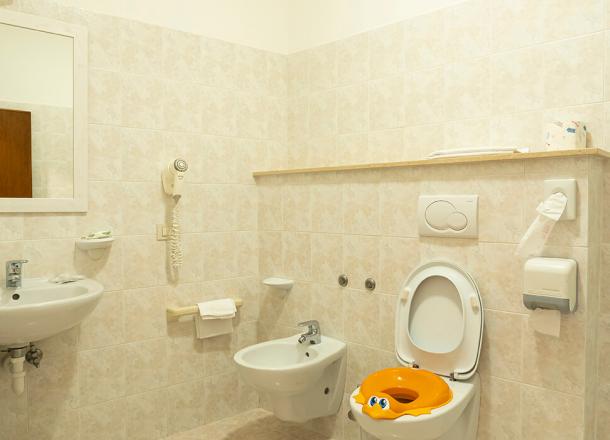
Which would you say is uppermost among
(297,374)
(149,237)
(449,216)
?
(449,216)

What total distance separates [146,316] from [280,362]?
0.70m

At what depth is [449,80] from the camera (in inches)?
88.7

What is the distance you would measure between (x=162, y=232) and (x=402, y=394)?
4.58 feet

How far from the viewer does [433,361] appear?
1.93 metres

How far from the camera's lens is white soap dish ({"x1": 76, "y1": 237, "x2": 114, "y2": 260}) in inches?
86.1

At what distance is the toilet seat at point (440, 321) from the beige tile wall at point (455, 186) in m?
0.07

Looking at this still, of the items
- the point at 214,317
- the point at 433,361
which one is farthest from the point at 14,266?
the point at 433,361

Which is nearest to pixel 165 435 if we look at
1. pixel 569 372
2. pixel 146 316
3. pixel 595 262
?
pixel 146 316

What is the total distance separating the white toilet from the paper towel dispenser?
0.23 m

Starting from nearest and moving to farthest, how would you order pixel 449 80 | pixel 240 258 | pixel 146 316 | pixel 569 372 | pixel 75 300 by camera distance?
1. pixel 569 372
2. pixel 75 300
3. pixel 449 80
4. pixel 146 316
5. pixel 240 258

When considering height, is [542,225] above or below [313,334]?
above

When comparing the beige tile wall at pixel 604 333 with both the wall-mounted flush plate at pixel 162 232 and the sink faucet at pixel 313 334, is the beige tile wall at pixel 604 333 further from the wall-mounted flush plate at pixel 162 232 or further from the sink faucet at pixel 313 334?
the wall-mounted flush plate at pixel 162 232

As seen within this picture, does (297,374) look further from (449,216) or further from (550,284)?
(550,284)

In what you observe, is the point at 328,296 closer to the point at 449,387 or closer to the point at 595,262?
the point at 449,387
